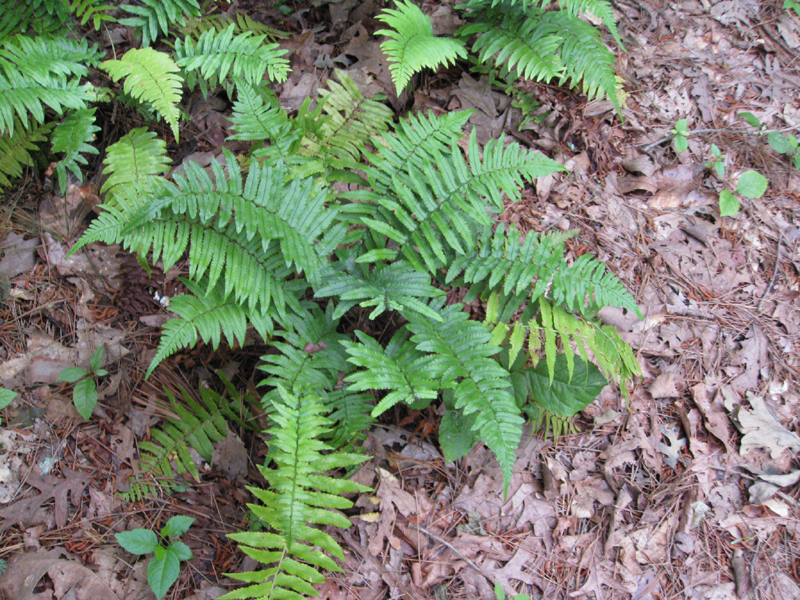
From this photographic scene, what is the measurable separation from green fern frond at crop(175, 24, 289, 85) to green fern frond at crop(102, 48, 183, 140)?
4.9 inches

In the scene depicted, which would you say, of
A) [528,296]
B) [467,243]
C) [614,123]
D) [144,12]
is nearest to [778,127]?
[614,123]

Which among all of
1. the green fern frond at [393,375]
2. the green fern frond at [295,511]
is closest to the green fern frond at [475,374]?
the green fern frond at [393,375]

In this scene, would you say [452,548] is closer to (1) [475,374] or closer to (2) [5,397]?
(1) [475,374]

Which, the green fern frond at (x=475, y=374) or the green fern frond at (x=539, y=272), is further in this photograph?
the green fern frond at (x=539, y=272)

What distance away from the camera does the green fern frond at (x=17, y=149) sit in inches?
119

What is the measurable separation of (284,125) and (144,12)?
1390mm

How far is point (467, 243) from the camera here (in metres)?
2.58

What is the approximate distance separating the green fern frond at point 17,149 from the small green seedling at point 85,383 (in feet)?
3.99

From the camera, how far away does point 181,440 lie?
2633 mm

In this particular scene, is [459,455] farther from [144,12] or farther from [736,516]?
[144,12]

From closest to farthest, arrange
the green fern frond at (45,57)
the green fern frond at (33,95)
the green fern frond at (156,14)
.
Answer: the green fern frond at (33,95)
the green fern frond at (45,57)
the green fern frond at (156,14)

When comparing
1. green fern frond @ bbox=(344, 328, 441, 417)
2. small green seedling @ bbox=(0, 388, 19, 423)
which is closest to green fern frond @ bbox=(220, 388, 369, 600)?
green fern frond @ bbox=(344, 328, 441, 417)

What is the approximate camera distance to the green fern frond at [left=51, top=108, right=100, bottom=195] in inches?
118

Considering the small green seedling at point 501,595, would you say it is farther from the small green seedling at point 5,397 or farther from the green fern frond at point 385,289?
the small green seedling at point 5,397
